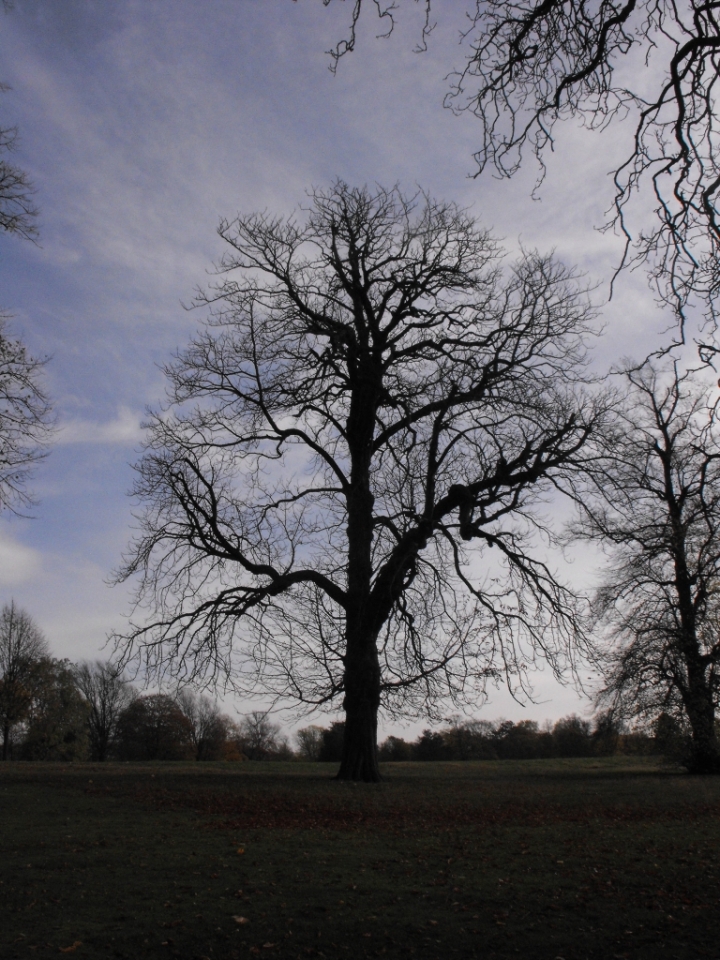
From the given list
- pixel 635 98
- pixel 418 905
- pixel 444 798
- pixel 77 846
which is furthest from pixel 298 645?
pixel 635 98

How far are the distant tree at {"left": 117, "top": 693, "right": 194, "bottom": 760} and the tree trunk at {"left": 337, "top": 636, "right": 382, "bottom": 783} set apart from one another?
43.9m

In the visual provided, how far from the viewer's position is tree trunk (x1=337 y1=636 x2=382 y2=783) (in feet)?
58.3

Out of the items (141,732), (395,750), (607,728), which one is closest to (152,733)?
(141,732)

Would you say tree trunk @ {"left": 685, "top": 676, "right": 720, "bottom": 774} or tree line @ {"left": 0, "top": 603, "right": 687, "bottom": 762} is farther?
tree line @ {"left": 0, "top": 603, "right": 687, "bottom": 762}

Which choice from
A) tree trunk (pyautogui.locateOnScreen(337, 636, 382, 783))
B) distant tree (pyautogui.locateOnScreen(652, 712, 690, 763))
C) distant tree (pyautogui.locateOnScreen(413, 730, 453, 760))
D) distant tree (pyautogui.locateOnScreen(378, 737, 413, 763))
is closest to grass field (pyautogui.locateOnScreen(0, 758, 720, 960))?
tree trunk (pyautogui.locateOnScreen(337, 636, 382, 783))

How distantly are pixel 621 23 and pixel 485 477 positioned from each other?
37.2 ft

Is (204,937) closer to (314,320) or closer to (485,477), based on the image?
(485,477)

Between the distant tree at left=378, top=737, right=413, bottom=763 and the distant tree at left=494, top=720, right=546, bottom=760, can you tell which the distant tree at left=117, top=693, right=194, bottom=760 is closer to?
the distant tree at left=378, top=737, right=413, bottom=763

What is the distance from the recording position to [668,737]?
82.7 ft

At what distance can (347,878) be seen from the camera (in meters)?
7.77

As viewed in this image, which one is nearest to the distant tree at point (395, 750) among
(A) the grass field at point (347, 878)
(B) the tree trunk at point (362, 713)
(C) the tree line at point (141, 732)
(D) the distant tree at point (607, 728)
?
(C) the tree line at point (141, 732)

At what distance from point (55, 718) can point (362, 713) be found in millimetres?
39094

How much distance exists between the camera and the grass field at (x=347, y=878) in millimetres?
6039

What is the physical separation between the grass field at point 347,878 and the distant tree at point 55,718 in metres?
39.9
